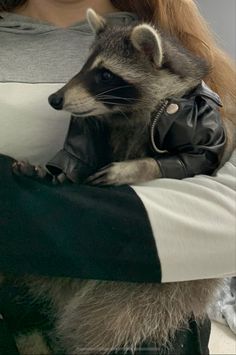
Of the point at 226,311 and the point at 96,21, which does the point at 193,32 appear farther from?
the point at 226,311

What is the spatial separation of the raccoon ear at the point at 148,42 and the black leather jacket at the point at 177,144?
0.09 m

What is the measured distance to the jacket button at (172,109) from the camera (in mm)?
915

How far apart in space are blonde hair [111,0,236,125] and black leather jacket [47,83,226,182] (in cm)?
24

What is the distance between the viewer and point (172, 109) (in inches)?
36.2

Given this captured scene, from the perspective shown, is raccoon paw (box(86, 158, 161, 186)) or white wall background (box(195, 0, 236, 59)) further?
white wall background (box(195, 0, 236, 59))

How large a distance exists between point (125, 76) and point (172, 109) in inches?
4.6

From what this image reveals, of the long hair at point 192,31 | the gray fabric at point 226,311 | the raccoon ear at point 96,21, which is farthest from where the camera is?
the gray fabric at point 226,311

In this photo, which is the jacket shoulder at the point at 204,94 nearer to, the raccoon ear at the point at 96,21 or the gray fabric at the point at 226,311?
the raccoon ear at the point at 96,21

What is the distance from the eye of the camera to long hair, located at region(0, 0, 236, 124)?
1195mm

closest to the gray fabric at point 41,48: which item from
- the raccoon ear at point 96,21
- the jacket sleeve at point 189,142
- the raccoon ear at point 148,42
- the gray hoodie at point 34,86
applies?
the gray hoodie at point 34,86

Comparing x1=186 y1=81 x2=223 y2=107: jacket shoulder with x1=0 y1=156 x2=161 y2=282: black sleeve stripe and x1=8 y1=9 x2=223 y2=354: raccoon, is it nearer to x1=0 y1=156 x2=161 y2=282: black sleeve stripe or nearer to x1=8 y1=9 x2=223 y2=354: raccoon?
x1=8 y1=9 x2=223 y2=354: raccoon

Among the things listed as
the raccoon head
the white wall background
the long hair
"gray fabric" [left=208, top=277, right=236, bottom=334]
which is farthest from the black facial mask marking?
A: the white wall background

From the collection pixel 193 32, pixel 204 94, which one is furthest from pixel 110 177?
pixel 193 32

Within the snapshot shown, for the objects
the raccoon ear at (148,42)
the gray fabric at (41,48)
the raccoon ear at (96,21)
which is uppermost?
the raccoon ear at (148,42)
